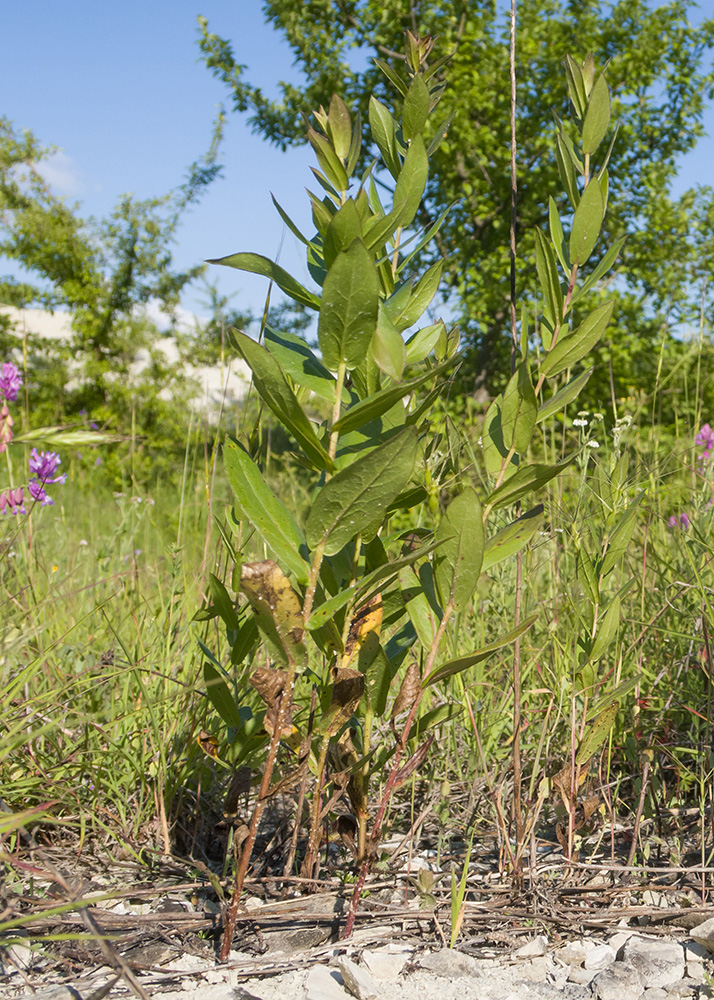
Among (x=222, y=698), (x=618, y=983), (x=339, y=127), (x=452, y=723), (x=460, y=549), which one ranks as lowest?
(x=618, y=983)

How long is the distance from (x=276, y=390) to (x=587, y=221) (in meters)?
0.62

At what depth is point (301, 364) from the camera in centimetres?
111

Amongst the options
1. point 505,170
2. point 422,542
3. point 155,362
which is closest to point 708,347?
point 505,170

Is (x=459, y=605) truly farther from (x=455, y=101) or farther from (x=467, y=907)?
(x=455, y=101)

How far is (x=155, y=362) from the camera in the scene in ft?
30.5

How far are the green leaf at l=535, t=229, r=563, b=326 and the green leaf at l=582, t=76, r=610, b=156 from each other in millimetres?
168

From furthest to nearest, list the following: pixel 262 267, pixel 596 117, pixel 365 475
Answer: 1. pixel 596 117
2. pixel 262 267
3. pixel 365 475

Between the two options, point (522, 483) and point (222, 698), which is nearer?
point (522, 483)

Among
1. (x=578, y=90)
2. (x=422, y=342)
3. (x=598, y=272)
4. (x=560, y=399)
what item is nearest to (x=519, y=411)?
(x=560, y=399)

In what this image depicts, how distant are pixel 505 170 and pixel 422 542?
803 cm

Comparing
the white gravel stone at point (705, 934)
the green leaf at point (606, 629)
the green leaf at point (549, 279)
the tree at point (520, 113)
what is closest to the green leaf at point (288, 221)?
the green leaf at point (549, 279)

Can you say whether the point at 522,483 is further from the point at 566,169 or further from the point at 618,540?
the point at 566,169

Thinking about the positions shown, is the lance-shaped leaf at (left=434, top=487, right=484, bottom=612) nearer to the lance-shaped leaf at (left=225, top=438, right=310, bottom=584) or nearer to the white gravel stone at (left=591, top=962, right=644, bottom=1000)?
the lance-shaped leaf at (left=225, top=438, right=310, bottom=584)

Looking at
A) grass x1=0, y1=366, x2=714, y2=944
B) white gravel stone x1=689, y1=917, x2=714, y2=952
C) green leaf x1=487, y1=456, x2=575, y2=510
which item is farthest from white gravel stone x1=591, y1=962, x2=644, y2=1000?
green leaf x1=487, y1=456, x2=575, y2=510
